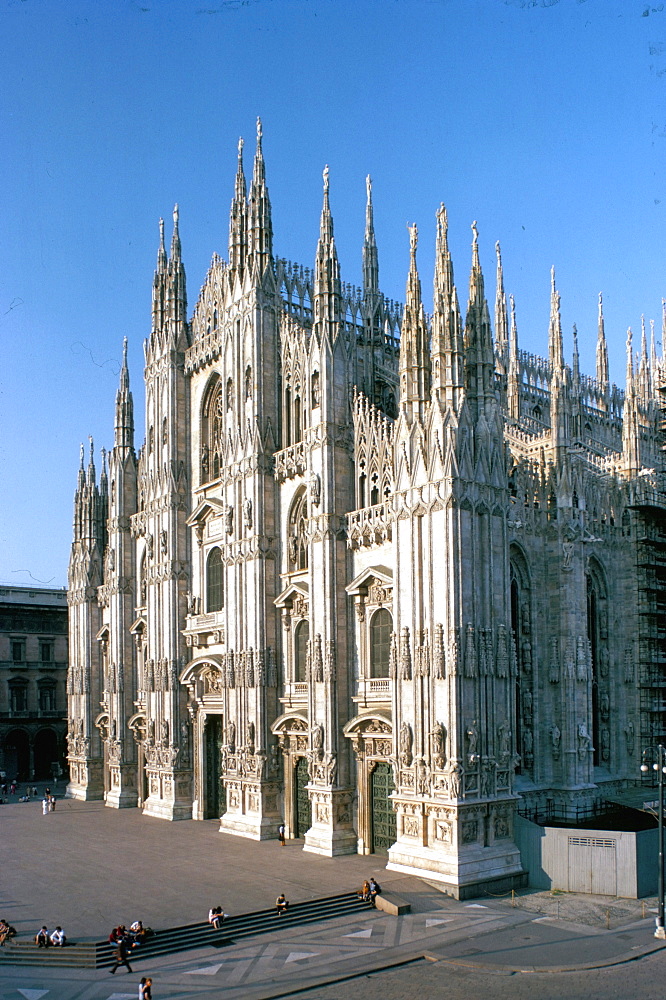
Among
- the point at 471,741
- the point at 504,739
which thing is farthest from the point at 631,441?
the point at 471,741

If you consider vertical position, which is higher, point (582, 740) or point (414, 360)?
point (414, 360)

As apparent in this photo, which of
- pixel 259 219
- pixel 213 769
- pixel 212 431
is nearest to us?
pixel 259 219

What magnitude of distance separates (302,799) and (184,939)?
1474cm

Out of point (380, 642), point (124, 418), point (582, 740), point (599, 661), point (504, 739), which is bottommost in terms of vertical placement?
point (582, 740)

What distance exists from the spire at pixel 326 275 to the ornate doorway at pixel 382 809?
18.1m

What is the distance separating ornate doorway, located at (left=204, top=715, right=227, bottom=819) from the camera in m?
49.2

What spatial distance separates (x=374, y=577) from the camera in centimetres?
3847

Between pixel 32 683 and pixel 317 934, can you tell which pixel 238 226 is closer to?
pixel 317 934

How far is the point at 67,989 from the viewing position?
80.9 ft

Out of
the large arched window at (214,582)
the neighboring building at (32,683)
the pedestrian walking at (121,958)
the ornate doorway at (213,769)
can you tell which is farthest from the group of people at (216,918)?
the neighboring building at (32,683)

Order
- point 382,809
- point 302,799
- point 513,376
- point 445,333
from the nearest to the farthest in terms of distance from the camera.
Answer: point 445,333, point 382,809, point 302,799, point 513,376

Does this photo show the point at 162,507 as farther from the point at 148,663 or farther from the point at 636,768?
the point at 636,768

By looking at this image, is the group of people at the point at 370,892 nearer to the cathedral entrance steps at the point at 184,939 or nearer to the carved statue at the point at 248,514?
the cathedral entrance steps at the point at 184,939

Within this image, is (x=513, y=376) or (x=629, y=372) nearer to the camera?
(x=629, y=372)
